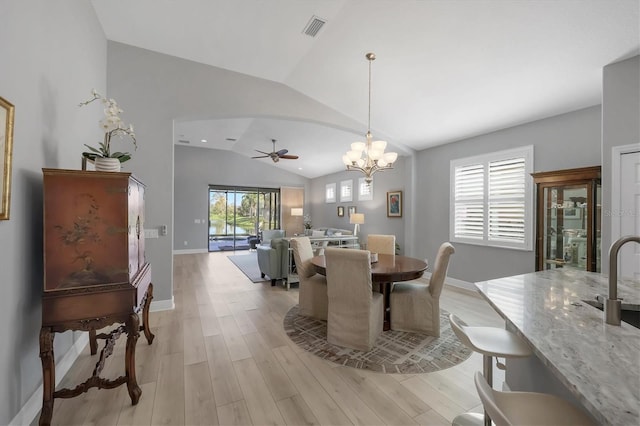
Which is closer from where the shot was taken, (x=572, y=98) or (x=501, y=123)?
(x=572, y=98)

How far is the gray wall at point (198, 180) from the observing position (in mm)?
9094

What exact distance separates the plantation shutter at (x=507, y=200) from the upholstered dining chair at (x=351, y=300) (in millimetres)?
2846

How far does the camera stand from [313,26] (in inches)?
125

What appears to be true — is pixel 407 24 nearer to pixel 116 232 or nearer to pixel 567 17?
pixel 567 17

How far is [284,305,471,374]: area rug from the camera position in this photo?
2.40 m

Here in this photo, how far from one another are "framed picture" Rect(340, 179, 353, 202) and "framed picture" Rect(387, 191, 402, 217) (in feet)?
6.48

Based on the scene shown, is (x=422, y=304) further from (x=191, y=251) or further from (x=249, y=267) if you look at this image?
(x=191, y=251)

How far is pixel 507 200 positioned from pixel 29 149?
5480mm

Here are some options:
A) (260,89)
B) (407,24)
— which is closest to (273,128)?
(260,89)

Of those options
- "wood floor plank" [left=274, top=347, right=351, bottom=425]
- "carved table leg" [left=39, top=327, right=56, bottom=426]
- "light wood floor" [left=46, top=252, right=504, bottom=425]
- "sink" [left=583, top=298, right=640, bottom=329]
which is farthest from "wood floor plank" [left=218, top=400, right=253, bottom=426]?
"sink" [left=583, top=298, right=640, bottom=329]

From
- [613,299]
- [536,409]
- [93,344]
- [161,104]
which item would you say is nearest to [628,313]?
[613,299]

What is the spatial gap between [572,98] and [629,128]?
89 cm

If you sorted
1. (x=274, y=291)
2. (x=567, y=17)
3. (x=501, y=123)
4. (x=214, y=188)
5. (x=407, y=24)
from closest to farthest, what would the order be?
(x=567, y=17), (x=407, y=24), (x=501, y=123), (x=274, y=291), (x=214, y=188)

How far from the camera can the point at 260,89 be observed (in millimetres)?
4301
